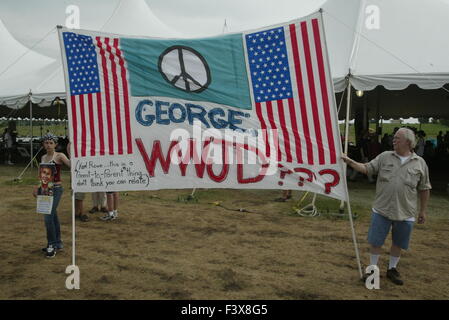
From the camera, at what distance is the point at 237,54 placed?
12.6 feet

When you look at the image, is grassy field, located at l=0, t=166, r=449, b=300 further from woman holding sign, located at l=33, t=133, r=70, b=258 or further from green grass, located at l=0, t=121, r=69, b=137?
green grass, located at l=0, t=121, r=69, b=137

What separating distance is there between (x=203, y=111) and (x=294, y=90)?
0.96 m

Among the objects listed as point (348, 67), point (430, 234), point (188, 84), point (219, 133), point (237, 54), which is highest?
point (348, 67)

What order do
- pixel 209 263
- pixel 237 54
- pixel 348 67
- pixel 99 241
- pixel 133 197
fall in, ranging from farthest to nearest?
1. pixel 133 197
2. pixel 348 67
3. pixel 99 241
4. pixel 209 263
5. pixel 237 54

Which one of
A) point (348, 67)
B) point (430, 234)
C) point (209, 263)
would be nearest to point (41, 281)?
point (209, 263)

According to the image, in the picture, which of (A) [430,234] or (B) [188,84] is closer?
(B) [188,84]

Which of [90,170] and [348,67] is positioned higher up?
[348,67]

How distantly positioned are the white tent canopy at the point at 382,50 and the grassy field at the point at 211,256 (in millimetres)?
2810

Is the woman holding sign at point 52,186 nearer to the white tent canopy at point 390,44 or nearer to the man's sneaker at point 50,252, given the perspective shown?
the man's sneaker at point 50,252

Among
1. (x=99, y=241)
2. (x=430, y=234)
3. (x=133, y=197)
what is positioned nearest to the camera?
(x=99, y=241)

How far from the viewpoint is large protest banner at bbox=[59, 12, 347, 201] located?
12.3ft

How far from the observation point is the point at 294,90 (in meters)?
3.79

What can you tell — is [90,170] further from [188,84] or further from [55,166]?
[188,84]

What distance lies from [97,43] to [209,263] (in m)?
2.79
